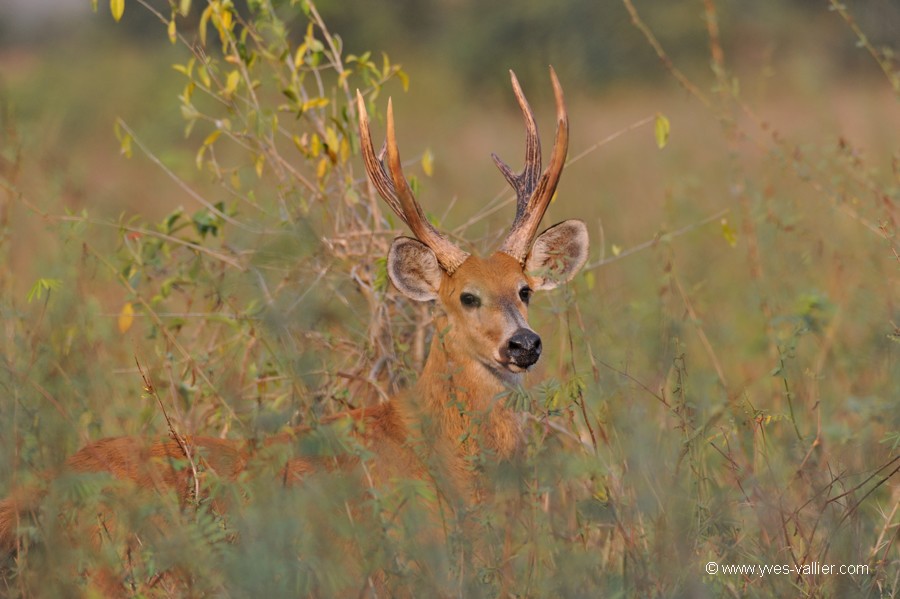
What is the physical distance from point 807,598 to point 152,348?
363cm

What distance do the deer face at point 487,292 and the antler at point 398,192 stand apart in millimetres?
41

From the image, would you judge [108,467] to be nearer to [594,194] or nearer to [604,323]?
[604,323]

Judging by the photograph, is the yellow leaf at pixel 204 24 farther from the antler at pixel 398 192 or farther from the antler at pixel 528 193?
the antler at pixel 528 193

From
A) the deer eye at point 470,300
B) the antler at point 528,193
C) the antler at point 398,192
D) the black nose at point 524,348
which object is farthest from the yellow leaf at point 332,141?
the black nose at point 524,348

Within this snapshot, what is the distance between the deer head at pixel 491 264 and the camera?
5070 millimetres

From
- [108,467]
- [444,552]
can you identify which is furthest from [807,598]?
[108,467]

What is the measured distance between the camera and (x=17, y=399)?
414 centimetres

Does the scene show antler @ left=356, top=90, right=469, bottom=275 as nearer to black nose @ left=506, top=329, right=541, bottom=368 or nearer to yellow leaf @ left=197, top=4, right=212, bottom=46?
black nose @ left=506, top=329, right=541, bottom=368

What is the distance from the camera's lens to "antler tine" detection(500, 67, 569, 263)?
517 centimetres

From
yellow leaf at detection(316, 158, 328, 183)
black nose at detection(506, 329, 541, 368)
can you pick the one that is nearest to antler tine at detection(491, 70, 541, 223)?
black nose at detection(506, 329, 541, 368)

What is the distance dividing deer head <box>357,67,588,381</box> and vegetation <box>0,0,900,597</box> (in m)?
0.26

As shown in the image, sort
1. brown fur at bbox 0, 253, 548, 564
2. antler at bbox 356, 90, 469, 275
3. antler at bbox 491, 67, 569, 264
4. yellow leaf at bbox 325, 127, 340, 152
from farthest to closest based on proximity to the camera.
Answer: yellow leaf at bbox 325, 127, 340, 152 → antler at bbox 491, 67, 569, 264 → antler at bbox 356, 90, 469, 275 → brown fur at bbox 0, 253, 548, 564

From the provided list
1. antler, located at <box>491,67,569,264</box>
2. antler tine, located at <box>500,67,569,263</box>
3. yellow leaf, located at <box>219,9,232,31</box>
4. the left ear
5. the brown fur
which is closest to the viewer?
the brown fur

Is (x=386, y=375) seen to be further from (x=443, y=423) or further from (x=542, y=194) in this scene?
(x=542, y=194)
